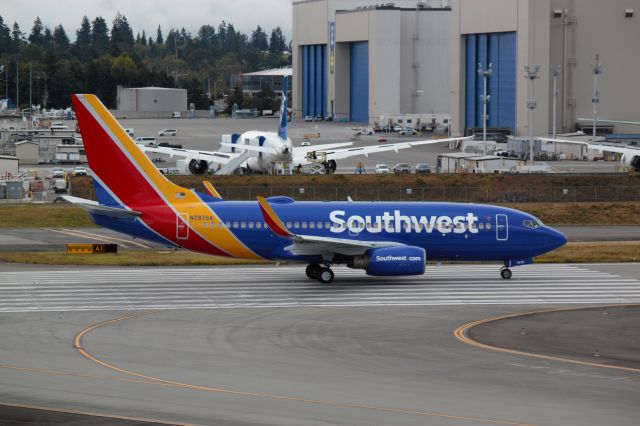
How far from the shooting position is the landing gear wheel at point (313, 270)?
4897cm

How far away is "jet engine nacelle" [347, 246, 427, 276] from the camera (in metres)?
47.3

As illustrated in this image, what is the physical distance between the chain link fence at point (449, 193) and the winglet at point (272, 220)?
3944 centimetres

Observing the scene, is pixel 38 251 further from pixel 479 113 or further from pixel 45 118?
pixel 45 118

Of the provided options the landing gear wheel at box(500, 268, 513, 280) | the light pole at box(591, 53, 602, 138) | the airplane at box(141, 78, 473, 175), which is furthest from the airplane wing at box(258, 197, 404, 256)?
the light pole at box(591, 53, 602, 138)

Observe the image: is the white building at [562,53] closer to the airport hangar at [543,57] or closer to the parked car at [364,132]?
the airport hangar at [543,57]

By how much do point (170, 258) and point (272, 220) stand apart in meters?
12.8

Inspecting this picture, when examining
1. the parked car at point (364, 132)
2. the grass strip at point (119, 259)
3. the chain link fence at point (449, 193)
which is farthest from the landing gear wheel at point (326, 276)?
the parked car at point (364, 132)

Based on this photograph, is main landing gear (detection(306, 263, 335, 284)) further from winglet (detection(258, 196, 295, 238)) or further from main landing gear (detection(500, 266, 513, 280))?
main landing gear (detection(500, 266, 513, 280))

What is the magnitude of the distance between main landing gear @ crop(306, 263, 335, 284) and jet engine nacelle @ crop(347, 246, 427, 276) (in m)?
1.89

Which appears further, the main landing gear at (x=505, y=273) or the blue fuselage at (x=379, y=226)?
the main landing gear at (x=505, y=273)

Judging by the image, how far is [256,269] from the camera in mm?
53812

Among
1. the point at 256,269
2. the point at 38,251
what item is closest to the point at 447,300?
the point at 256,269

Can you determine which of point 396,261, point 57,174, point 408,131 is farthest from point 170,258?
point 408,131

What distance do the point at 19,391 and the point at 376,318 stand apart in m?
15.5
